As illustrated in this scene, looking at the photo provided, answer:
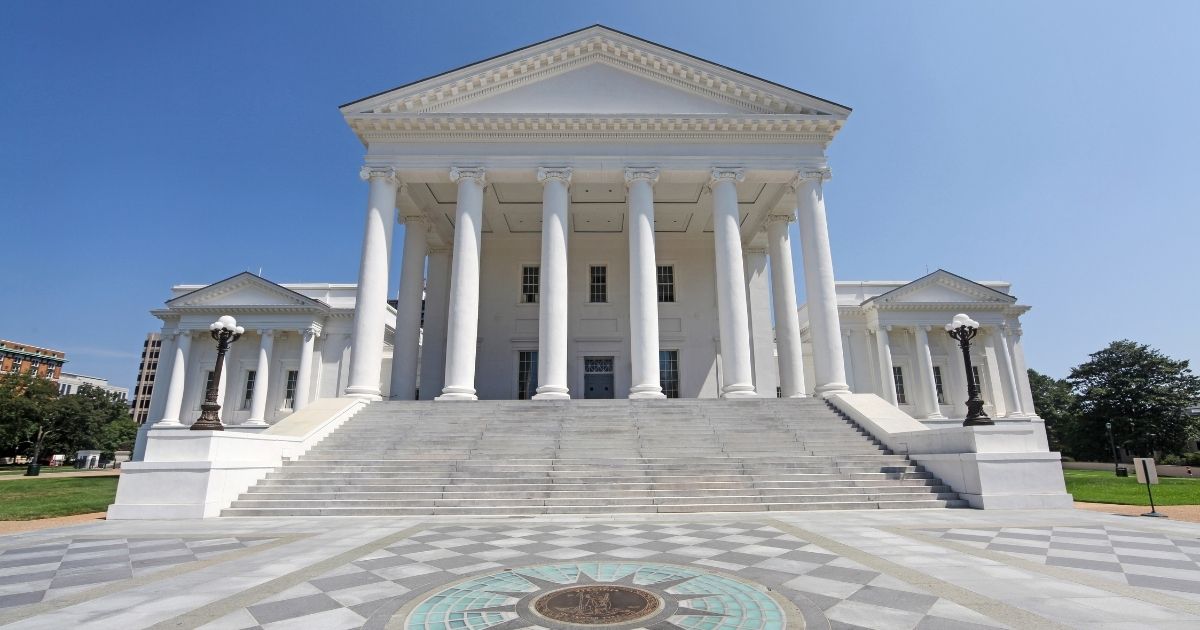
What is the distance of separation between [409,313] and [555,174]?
947 cm

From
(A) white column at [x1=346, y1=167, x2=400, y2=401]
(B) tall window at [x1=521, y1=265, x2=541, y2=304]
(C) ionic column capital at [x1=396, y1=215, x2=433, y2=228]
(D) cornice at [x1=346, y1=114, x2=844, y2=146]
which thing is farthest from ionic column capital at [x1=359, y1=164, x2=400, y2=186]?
(B) tall window at [x1=521, y1=265, x2=541, y2=304]

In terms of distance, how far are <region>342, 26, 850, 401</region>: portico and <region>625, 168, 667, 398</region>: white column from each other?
2.3 inches

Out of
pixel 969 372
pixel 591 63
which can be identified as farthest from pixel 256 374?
pixel 969 372

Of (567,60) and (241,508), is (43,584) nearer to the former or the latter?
(241,508)

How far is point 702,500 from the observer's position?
11172mm

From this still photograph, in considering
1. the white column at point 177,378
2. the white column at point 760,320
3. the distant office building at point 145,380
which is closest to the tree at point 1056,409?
the white column at point 760,320

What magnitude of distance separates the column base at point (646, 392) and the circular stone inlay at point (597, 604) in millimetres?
14272

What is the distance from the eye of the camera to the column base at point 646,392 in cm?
1903

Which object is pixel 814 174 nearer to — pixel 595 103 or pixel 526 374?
pixel 595 103

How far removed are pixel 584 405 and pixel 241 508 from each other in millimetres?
9887

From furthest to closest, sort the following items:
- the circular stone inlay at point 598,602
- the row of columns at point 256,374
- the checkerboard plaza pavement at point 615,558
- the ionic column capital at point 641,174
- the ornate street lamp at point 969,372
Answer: the row of columns at point 256,374 < the ionic column capital at point 641,174 < the ornate street lamp at point 969,372 < the checkerboard plaza pavement at point 615,558 < the circular stone inlay at point 598,602

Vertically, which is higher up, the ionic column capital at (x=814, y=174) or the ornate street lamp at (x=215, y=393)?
the ionic column capital at (x=814, y=174)

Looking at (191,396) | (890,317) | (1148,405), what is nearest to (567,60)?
(890,317)

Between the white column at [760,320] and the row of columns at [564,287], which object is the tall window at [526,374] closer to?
the row of columns at [564,287]
